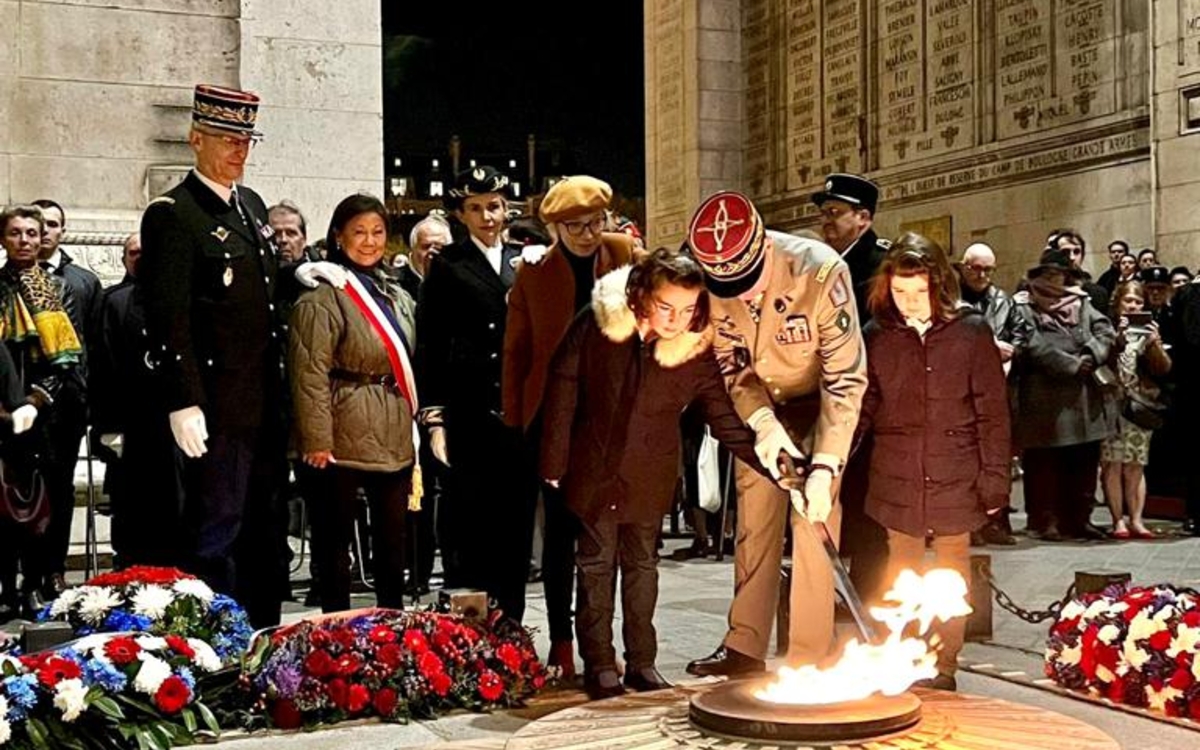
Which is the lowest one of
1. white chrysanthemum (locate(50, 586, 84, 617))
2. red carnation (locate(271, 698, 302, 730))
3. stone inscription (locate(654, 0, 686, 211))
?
red carnation (locate(271, 698, 302, 730))

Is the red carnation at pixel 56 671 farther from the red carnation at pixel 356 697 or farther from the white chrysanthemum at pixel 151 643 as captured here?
the red carnation at pixel 356 697

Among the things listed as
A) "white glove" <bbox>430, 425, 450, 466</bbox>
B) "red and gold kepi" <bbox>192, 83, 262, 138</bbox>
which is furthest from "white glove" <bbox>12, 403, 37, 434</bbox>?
"white glove" <bbox>430, 425, 450, 466</bbox>

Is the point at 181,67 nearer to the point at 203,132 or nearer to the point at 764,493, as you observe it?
the point at 203,132

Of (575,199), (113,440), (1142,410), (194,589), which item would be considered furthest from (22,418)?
(1142,410)

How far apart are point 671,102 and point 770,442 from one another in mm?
15622

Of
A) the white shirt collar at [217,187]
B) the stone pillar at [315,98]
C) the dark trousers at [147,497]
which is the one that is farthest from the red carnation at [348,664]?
the stone pillar at [315,98]

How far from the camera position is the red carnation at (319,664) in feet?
16.4

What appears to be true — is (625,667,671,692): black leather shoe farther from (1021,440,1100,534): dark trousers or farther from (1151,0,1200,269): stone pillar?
(1151,0,1200,269): stone pillar

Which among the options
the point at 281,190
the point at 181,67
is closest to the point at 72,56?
the point at 181,67

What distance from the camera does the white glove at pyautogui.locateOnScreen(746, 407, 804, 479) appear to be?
4805 millimetres

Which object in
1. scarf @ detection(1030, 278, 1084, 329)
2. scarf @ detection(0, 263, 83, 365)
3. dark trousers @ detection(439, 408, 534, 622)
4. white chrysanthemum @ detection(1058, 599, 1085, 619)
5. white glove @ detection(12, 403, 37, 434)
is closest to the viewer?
white chrysanthemum @ detection(1058, 599, 1085, 619)

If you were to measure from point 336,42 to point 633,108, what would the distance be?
823 inches

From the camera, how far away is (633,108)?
95.6 ft

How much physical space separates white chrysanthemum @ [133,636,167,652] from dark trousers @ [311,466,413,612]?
1.18 metres
